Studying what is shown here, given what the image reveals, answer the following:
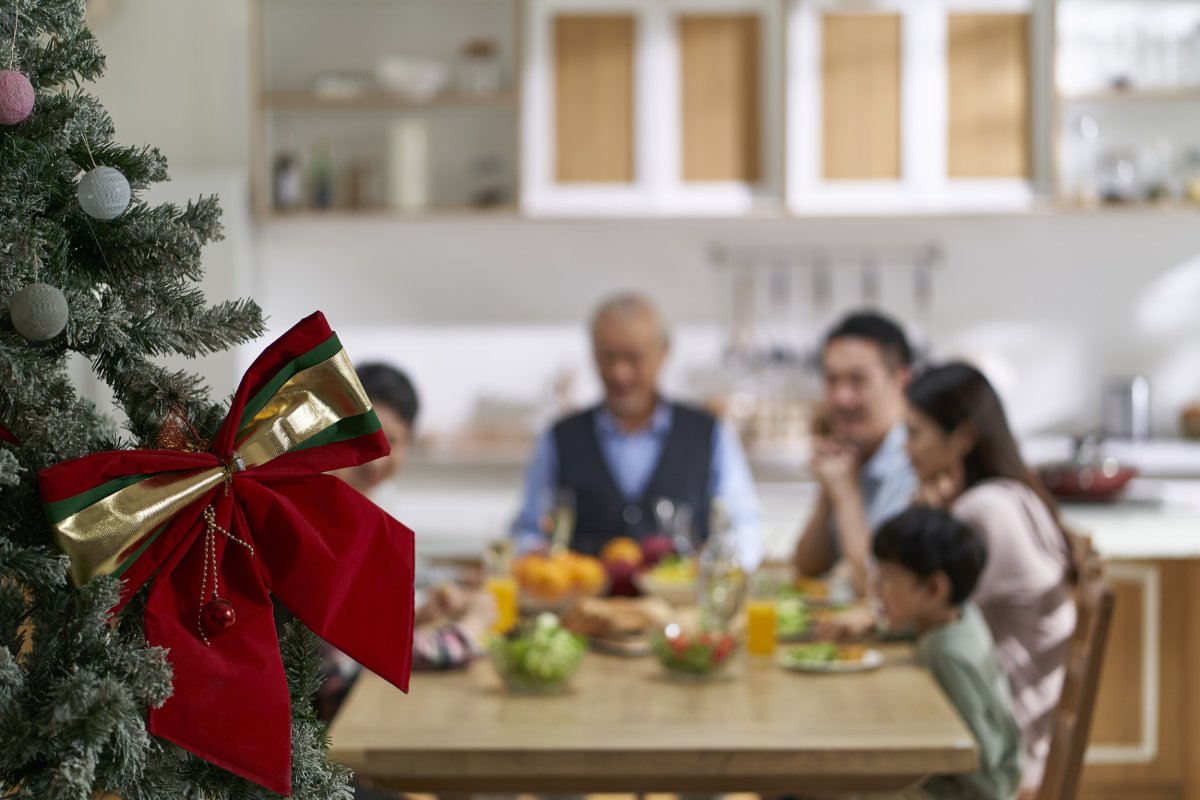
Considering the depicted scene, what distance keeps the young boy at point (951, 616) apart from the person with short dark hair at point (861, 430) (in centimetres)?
91

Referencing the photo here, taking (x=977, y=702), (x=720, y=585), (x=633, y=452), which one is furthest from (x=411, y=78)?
(x=977, y=702)

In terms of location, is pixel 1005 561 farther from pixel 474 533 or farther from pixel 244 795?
pixel 474 533

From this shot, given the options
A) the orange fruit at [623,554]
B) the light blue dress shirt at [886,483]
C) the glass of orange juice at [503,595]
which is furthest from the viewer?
the light blue dress shirt at [886,483]

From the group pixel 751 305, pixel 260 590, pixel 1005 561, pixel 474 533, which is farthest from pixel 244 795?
pixel 751 305

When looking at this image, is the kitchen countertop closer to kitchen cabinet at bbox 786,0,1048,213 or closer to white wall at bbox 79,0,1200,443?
white wall at bbox 79,0,1200,443

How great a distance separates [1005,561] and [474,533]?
2484 mm

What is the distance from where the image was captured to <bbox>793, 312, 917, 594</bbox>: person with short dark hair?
3244mm

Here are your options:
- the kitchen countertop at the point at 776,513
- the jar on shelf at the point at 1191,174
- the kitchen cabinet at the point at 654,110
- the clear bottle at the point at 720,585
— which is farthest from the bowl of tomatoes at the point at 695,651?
Result: the jar on shelf at the point at 1191,174

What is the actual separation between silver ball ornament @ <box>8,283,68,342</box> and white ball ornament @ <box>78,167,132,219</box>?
6 cm

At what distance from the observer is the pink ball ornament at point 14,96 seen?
0.75 metres

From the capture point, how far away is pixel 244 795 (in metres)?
0.79

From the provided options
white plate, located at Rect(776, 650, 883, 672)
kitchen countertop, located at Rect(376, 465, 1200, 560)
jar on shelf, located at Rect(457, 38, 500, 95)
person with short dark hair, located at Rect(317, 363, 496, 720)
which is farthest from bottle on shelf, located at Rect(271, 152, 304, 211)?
white plate, located at Rect(776, 650, 883, 672)

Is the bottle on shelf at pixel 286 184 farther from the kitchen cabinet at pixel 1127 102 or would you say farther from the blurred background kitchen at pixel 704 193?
the kitchen cabinet at pixel 1127 102

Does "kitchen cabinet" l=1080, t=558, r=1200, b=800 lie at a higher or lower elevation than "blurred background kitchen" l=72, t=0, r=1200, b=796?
lower
